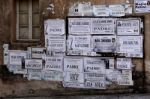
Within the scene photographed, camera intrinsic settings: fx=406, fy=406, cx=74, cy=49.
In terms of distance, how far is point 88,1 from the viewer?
980 cm

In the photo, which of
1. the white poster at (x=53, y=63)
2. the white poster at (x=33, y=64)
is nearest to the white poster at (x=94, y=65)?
the white poster at (x=53, y=63)

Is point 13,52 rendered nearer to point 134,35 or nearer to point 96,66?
point 96,66

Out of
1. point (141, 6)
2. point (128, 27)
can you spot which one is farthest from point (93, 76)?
point (141, 6)

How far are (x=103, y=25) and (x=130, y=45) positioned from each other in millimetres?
807

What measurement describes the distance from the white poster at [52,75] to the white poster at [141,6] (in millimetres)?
2447

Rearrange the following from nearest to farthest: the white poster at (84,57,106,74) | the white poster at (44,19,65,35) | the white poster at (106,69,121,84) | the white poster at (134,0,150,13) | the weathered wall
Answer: the white poster at (134,0,150,13) < the weathered wall < the white poster at (106,69,121,84) < the white poster at (84,57,106,74) < the white poster at (44,19,65,35)

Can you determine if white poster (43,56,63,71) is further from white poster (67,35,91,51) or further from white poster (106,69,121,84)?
white poster (106,69,121,84)

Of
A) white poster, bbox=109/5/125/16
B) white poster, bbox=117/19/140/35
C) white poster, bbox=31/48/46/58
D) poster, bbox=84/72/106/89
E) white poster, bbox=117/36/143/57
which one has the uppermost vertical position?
white poster, bbox=109/5/125/16

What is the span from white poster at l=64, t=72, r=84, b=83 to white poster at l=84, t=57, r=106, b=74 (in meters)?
0.21

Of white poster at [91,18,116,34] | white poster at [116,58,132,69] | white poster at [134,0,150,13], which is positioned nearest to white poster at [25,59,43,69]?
white poster at [91,18,116,34]

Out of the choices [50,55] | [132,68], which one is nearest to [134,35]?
[132,68]

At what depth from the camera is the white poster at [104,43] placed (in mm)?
9562

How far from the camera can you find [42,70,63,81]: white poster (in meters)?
10.1

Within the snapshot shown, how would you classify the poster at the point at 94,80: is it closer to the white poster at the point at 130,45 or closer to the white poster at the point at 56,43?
the white poster at the point at 130,45
